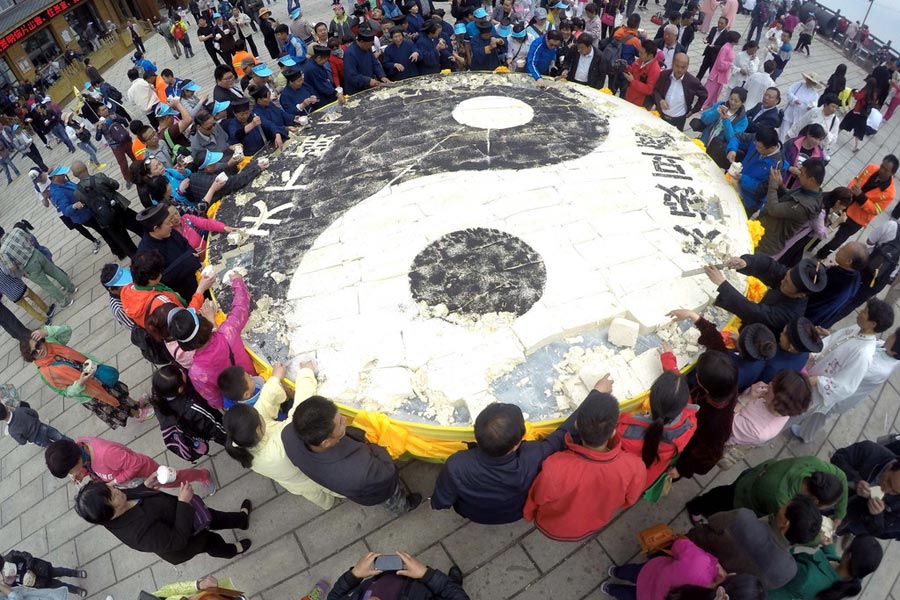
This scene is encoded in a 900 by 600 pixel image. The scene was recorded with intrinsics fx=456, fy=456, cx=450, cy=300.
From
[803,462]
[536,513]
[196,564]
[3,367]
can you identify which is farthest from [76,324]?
[803,462]

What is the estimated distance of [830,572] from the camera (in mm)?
2379

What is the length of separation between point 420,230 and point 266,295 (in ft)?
5.00

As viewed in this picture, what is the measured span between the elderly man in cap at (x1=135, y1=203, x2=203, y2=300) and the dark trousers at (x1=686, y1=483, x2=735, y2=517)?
4652mm

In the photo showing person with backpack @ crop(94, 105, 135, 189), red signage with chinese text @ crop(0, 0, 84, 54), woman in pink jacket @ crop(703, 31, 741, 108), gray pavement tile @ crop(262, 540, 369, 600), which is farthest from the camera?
red signage with chinese text @ crop(0, 0, 84, 54)

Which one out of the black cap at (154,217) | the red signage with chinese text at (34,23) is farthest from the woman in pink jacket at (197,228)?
the red signage with chinese text at (34,23)

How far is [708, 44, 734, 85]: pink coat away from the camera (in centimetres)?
673

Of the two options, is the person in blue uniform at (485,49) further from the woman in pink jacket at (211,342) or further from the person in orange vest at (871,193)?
the woman in pink jacket at (211,342)

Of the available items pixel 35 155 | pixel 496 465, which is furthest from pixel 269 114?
pixel 35 155

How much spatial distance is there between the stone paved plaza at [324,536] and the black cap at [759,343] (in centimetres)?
127

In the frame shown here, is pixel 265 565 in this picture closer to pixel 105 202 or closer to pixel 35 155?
pixel 105 202

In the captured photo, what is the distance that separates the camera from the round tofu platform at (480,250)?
3.33 meters

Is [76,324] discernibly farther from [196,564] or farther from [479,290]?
[479,290]

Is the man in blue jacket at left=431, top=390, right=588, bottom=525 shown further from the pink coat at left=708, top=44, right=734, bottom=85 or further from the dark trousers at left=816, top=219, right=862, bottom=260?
the pink coat at left=708, top=44, right=734, bottom=85

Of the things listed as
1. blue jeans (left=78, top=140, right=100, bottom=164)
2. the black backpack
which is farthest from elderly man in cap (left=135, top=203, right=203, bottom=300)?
blue jeans (left=78, top=140, right=100, bottom=164)
